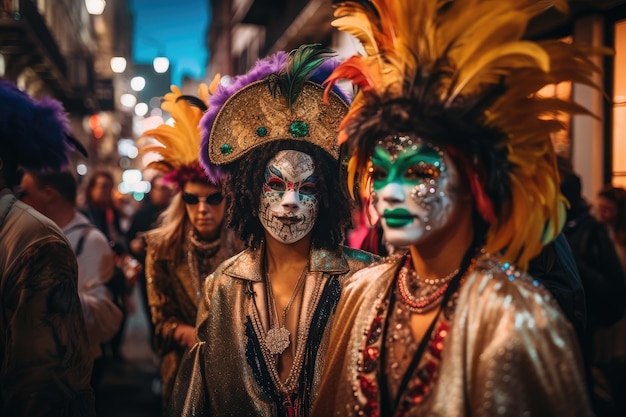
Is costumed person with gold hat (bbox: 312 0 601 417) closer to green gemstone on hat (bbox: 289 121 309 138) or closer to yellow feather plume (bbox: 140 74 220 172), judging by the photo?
green gemstone on hat (bbox: 289 121 309 138)

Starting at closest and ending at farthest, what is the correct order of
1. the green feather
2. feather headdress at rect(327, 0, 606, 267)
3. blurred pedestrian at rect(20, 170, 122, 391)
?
feather headdress at rect(327, 0, 606, 267) < the green feather < blurred pedestrian at rect(20, 170, 122, 391)

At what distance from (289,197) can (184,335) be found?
1.80m

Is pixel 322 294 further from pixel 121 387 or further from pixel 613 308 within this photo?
pixel 121 387

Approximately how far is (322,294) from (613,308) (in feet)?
7.93

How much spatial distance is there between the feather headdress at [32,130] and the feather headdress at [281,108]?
73 cm

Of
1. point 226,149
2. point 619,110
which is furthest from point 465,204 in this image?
point 619,110

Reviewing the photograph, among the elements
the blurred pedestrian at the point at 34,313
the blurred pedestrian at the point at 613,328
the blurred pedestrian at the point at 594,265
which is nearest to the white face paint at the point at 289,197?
the blurred pedestrian at the point at 34,313

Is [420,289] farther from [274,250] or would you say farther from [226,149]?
[226,149]

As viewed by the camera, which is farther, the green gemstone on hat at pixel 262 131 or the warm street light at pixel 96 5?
the warm street light at pixel 96 5

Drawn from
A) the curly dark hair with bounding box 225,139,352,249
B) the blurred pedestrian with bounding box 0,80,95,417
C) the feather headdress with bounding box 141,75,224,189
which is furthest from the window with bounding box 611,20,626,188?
the blurred pedestrian with bounding box 0,80,95,417

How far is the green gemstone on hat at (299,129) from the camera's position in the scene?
381cm

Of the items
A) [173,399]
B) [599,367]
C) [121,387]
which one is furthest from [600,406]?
[121,387]

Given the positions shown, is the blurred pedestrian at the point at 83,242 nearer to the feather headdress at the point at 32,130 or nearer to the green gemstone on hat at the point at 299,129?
the feather headdress at the point at 32,130

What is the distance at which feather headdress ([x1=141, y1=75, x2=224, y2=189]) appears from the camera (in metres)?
5.19
